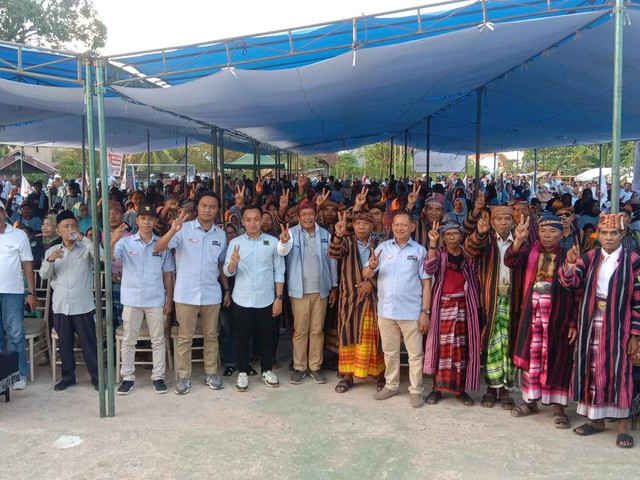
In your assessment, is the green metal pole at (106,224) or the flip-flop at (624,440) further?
the green metal pole at (106,224)

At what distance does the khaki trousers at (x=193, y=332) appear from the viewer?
432 centimetres

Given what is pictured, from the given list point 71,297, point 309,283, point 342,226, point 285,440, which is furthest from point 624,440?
point 71,297

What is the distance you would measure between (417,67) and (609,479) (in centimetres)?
355

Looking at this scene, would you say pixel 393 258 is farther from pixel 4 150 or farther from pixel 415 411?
pixel 4 150

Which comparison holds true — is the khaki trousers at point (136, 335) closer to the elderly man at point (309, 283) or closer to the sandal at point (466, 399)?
the elderly man at point (309, 283)

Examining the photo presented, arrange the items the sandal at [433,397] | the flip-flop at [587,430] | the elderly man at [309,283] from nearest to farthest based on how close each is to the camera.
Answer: the flip-flop at [587,430] → the sandal at [433,397] → the elderly man at [309,283]

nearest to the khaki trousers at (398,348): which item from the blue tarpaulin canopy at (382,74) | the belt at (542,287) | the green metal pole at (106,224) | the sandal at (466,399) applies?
the sandal at (466,399)

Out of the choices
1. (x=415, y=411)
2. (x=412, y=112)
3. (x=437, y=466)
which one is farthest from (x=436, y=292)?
(x=412, y=112)

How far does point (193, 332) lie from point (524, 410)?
245cm

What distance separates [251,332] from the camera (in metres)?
4.59

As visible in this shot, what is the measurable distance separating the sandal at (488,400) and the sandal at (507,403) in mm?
59

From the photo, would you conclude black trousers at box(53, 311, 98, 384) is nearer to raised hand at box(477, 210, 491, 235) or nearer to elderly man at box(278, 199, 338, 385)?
elderly man at box(278, 199, 338, 385)

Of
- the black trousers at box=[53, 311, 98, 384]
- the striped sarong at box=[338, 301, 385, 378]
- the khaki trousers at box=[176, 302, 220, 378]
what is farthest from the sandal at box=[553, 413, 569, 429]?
the black trousers at box=[53, 311, 98, 384]

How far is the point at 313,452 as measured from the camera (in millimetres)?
3371
